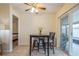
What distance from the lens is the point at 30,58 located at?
4.39 feet

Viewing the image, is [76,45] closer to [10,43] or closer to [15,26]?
[10,43]

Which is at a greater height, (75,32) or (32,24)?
(32,24)

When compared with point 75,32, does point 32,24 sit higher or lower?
higher

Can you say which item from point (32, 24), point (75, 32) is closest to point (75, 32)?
point (75, 32)

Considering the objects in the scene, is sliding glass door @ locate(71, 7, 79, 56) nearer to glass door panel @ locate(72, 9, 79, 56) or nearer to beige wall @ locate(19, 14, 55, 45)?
glass door panel @ locate(72, 9, 79, 56)

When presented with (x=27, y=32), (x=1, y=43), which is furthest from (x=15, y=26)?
(x=1, y=43)

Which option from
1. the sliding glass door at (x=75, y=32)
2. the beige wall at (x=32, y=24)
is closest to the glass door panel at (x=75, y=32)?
the sliding glass door at (x=75, y=32)

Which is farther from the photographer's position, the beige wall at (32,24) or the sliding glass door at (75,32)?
the beige wall at (32,24)

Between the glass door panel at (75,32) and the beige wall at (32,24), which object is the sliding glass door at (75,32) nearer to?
the glass door panel at (75,32)

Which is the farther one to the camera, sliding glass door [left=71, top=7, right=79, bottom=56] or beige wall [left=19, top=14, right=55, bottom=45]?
beige wall [left=19, top=14, right=55, bottom=45]

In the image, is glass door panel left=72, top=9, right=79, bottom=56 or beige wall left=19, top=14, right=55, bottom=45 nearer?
glass door panel left=72, top=9, right=79, bottom=56

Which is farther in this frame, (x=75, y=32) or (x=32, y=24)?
(x=32, y=24)

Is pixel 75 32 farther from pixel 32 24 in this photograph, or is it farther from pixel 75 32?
pixel 32 24

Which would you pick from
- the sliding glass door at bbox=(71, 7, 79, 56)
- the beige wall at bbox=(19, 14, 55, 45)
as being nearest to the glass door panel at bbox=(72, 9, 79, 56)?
the sliding glass door at bbox=(71, 7, 79, 56)
